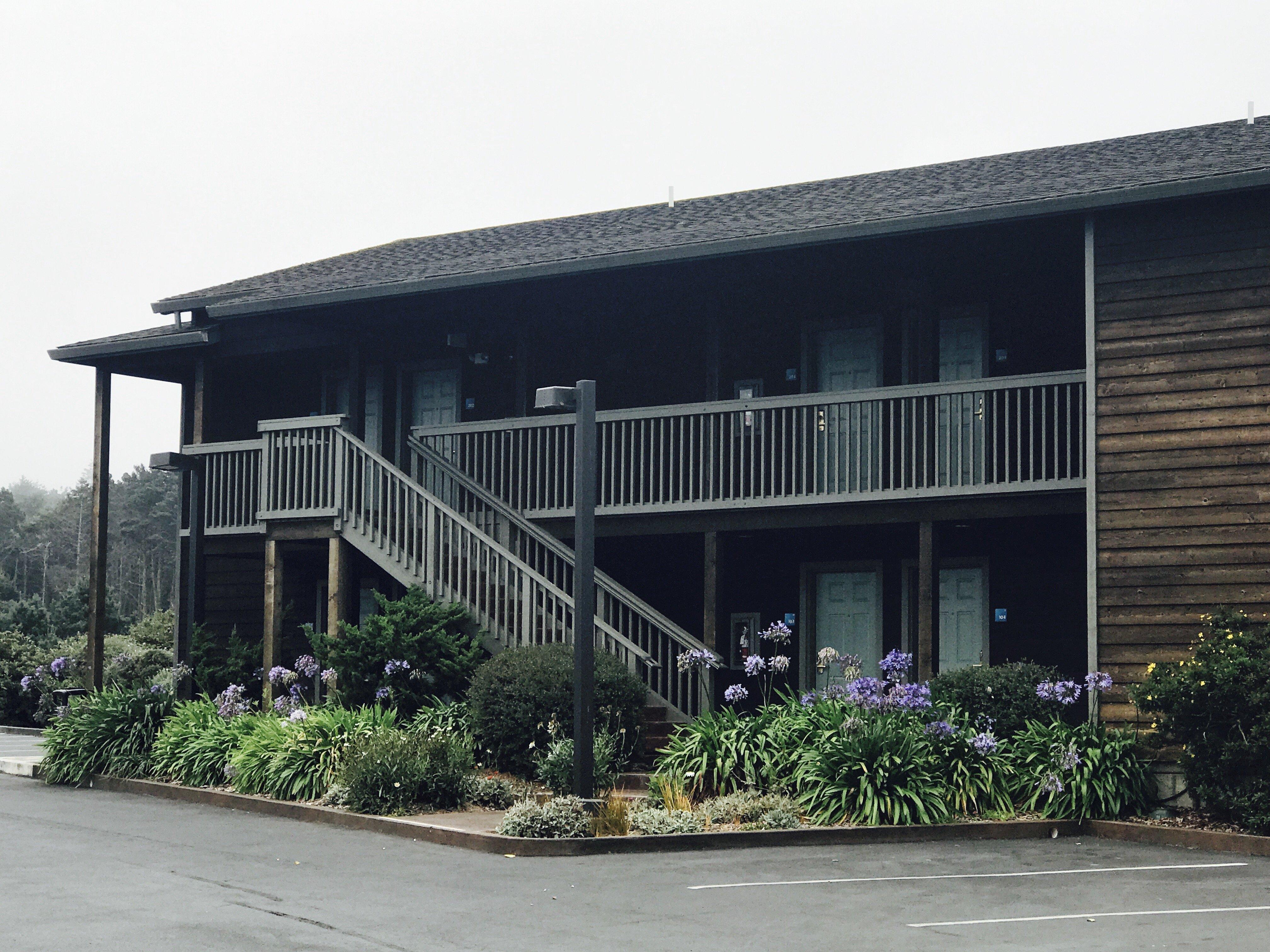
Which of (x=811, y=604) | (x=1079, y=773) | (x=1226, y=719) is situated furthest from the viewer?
(x=811, y=604)

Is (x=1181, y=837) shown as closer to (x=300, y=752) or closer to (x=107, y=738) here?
(x=300, y=752)

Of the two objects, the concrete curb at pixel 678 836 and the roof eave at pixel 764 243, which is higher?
the roof eave at pixel 764 243

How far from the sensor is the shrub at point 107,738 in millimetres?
15852

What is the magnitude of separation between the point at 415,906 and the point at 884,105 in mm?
50253

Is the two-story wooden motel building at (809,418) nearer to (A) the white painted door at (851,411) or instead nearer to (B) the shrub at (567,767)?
(A) the white painted door at (851,411)

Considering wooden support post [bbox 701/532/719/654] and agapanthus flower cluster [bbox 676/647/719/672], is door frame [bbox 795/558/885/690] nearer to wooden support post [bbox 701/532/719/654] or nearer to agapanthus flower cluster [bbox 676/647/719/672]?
wooden support post [bbox 701/532/719/654]

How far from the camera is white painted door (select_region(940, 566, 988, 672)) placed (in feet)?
57.7

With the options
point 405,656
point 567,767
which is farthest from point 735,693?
point 405,656

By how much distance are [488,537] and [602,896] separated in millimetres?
7273

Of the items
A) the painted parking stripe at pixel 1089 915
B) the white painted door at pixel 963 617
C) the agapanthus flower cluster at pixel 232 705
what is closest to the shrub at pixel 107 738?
the agapanthus flower cluster at pixel 232 705

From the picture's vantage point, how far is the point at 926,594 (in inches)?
607

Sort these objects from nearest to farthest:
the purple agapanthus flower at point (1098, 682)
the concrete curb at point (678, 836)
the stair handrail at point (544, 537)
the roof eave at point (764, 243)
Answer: the concrete curb at point (678, 836) < the purple agapanthus flower at point (1098, 682) < the roof eave at point (764, 243) < the stair handrail at point (544, 537)

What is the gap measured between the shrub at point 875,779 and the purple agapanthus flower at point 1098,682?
162 centimetres

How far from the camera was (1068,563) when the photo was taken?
17.2m
